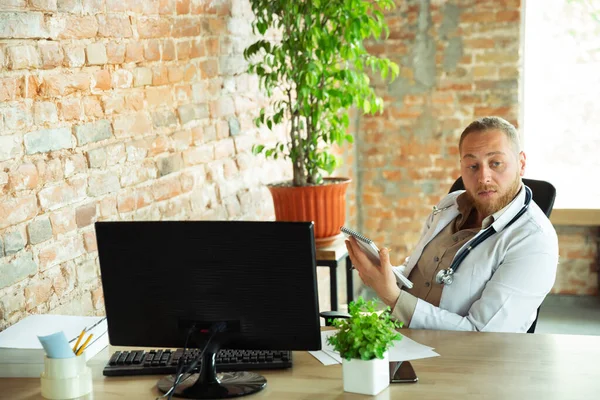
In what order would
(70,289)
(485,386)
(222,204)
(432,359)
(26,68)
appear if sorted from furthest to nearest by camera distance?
(222,204)
(70,289)
(26,68)
(432,359)
(485,386)

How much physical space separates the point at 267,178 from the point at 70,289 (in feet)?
6.09

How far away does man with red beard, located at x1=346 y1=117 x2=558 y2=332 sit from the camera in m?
2.45

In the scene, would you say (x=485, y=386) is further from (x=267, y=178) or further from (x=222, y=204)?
(x=267, y=178)

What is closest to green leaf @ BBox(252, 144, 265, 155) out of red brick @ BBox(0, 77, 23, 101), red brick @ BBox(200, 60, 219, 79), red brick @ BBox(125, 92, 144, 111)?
red brick @ BBox(200, 60, 219, 79)

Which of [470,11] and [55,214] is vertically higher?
[470,11]

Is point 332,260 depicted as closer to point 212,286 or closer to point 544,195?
point 544,195

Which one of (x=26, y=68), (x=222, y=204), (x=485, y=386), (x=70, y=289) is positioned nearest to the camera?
(x=485, y=386)

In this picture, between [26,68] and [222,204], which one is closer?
[26,68]

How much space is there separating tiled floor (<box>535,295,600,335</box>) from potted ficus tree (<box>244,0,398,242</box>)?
6.04 feet

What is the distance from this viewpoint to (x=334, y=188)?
396cm

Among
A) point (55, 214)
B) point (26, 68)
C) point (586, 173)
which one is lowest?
point (586, 173)

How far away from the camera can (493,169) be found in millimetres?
2703

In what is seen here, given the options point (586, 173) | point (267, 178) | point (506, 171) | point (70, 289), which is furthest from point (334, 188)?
point (586, 173)

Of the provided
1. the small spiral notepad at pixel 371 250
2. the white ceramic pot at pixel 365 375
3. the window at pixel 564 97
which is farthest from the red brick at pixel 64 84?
the window at pixel 564 97
